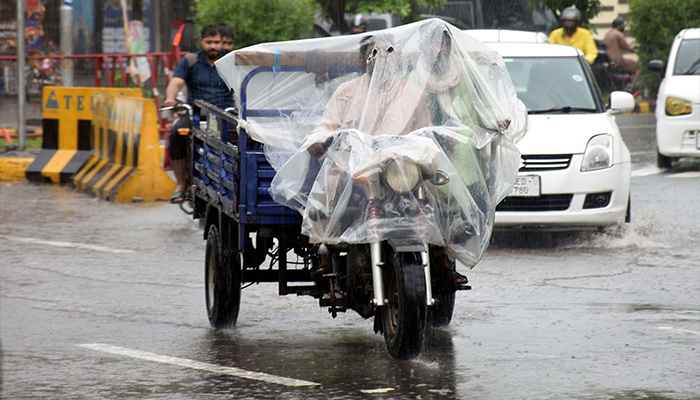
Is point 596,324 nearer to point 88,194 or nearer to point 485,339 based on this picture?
point 485,339

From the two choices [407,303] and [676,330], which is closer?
[407,303]

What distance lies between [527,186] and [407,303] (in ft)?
14.7

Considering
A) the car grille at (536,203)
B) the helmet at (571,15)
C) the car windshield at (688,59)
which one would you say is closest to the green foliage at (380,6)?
the helmet at (571,15)

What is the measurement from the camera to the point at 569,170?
33.8 ft

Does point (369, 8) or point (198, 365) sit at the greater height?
point (369, 8)

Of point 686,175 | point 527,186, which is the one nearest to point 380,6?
point 686,175

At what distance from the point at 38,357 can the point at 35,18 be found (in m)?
18.7

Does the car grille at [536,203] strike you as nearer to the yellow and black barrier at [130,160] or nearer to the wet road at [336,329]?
the wet road at [336,329]

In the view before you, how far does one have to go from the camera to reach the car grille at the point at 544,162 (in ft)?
33.5

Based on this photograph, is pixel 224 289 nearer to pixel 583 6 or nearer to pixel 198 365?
pixel 198 365

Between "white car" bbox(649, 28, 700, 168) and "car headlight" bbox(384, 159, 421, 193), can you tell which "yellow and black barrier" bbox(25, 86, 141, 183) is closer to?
"white car" bbox(649, 28, 700, 168)

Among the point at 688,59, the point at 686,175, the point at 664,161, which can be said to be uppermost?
the point at 688,59

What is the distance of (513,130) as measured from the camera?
6.71m

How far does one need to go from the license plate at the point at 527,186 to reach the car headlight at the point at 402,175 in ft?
13.9
